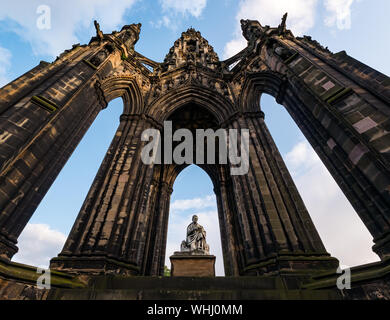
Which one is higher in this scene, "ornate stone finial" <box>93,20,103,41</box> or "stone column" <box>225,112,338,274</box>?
"ornate stone finial" <box>93,20,103,41</box>

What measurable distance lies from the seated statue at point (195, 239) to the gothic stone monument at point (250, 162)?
1570 mm

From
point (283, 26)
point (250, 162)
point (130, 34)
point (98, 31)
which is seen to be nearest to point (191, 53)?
point (130, 34)

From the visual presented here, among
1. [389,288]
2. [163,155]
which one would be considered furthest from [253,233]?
[163,155]

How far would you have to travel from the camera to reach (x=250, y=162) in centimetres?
807

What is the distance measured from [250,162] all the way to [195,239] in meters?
3.67

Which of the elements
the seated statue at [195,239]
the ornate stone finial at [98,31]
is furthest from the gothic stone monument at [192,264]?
the ornate stone finial at [98,31]

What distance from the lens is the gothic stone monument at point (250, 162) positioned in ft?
15.2

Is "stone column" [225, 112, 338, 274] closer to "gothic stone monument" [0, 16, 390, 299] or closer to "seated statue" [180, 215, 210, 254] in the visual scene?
"gothic stone monument" [0, 16, 390, 299]

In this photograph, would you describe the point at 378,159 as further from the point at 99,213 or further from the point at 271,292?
the point at 99,213

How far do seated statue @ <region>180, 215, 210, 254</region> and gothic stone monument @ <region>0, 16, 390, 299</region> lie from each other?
5.15ft

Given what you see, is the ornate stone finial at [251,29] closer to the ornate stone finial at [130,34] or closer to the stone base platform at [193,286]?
the ornate stone finial at [130,34]

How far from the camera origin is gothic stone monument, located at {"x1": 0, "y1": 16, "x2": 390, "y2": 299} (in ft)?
15.2

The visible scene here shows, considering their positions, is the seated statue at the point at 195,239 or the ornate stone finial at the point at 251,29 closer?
the seated statue at the point at 195,239

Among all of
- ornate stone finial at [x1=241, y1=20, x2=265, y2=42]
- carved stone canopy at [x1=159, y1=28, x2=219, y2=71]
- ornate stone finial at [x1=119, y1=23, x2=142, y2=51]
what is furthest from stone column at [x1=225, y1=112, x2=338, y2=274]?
ornate stone finial at [x1=119, y1=23, x2=142, y2=51]
